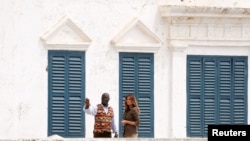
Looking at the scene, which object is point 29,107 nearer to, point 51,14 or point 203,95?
point 51,14

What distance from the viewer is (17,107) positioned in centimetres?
2778

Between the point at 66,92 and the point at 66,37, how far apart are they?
1061mm

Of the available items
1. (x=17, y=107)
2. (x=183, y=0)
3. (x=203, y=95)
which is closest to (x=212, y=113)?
(x=203, y=95)

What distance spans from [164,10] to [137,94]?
173cm

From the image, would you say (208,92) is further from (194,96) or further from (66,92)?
(66,92)

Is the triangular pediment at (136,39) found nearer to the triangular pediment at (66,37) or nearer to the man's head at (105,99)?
the triangular pediment at (66,37)

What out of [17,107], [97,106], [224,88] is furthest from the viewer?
[224,88]

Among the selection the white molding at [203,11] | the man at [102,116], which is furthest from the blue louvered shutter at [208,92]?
the man at [102,116]

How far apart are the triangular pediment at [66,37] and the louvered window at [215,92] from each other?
7.62 feet

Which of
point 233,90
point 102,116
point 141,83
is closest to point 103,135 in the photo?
point 102,116

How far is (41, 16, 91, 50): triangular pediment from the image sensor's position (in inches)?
1102

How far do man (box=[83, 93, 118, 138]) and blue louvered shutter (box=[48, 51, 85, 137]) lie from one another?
6.86ft

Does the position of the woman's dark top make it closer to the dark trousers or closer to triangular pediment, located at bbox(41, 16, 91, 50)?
the dark trousers

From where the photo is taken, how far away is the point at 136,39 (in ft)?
94.8
